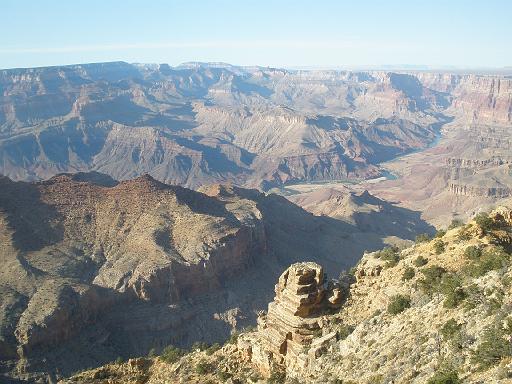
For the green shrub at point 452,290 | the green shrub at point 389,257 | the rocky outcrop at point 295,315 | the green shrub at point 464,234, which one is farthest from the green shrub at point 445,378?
the green shrub at point 464,234

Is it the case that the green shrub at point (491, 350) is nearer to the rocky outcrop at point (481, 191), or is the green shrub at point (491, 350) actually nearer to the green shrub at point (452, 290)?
the green shrub at point (452, 290)

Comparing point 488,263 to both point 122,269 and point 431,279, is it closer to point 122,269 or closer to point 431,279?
point 431,279

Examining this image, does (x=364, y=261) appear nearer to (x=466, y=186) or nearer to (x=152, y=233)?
(x=152, y=233)

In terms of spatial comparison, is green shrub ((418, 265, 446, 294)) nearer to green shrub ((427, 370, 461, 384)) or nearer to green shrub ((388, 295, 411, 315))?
green shrub ((388, 295, 411, 315))

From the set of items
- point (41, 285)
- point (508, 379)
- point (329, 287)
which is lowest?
point (41, 285)

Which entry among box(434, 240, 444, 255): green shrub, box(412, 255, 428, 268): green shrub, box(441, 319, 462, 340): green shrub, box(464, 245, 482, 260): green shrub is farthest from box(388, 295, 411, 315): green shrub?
box(434, 240, 444, 255): green shrub

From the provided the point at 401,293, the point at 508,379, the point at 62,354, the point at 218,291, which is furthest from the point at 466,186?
the point at 508,379
